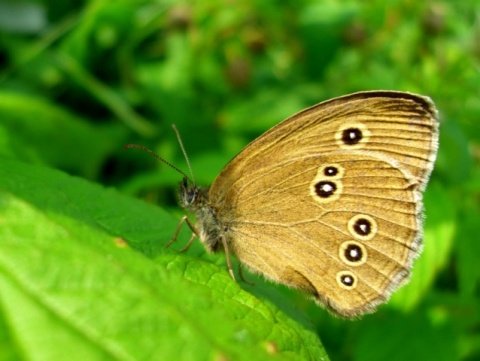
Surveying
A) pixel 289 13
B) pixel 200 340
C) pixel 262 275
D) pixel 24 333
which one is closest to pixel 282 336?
pixel 200 340

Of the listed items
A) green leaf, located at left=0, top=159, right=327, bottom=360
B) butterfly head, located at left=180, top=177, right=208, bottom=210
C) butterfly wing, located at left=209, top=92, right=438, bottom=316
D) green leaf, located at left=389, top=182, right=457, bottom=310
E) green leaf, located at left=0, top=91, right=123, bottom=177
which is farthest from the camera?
green leaf, located at left=0, top=91, right=123, bottom=177

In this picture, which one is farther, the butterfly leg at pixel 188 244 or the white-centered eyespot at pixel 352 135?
the white-centered eyespot at pixel 352 135

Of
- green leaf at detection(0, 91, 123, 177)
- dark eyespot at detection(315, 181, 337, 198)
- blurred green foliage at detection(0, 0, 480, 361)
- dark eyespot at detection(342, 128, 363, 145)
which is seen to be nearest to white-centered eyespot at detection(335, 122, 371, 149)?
dark eyespot at detection(342, 128, 363, 145)

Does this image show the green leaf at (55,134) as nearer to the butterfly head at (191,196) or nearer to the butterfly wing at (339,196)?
the butterfly head at (191,196)

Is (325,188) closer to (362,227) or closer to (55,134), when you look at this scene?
(362,227)

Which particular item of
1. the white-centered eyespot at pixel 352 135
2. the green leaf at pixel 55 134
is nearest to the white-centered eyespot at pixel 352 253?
the white-centered eyespot at pixel 352 135

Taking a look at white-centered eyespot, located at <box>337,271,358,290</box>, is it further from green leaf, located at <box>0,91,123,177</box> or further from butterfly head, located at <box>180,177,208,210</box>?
green leaf, located at <box>0,91,123,177</box>

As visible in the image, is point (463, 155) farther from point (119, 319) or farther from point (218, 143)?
point (119, 319)

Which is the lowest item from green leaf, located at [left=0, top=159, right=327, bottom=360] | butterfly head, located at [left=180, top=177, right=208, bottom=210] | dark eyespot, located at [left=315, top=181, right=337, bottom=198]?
green leaf, located at [left=0, top=159, right=327, bottom=360]
